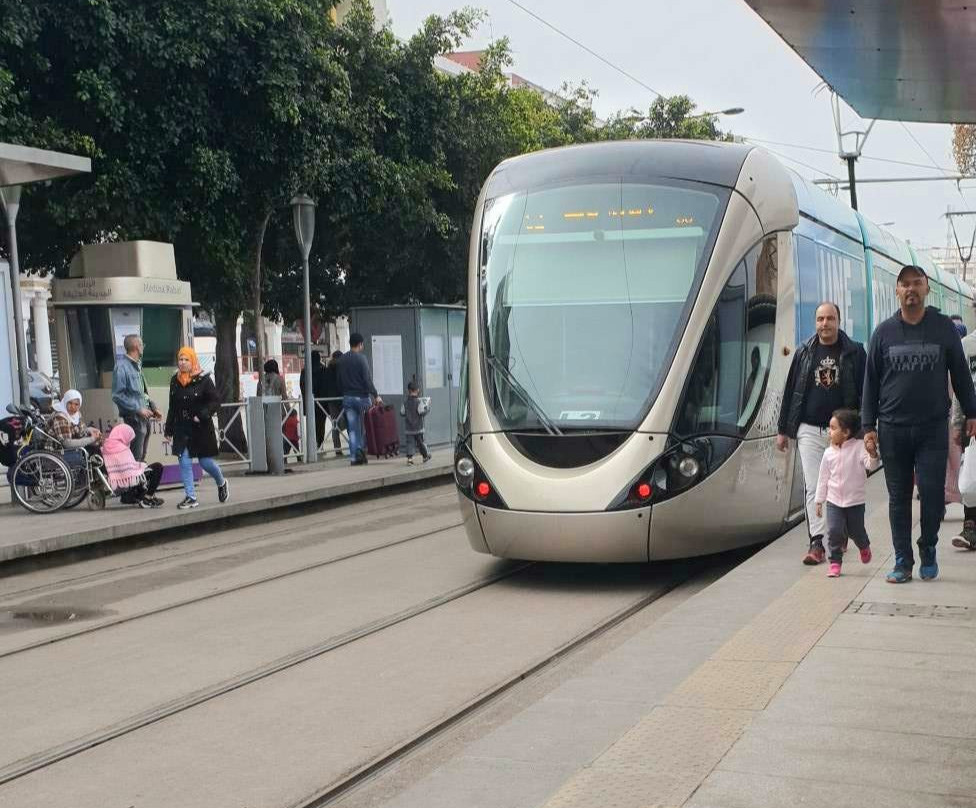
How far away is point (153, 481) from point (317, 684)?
8186mm

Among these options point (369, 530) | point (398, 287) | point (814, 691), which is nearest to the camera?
point (814, 691)

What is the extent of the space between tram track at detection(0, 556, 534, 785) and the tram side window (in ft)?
6.50

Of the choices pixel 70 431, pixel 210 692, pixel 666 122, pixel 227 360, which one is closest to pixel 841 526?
pixel 210 692

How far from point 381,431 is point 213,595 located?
36.1 ft

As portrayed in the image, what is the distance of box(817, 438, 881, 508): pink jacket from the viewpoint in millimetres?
8555

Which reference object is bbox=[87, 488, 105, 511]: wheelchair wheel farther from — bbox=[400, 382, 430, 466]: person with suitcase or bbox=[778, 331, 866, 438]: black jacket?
bbox=[778, 331, 866, 438]: black jacket

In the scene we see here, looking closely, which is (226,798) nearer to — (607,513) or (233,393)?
(607,513)

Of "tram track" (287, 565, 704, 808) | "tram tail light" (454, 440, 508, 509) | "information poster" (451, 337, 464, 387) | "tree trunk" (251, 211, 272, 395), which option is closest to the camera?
"tram track" (287, 565, 704, 808)

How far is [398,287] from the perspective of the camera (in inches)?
1253

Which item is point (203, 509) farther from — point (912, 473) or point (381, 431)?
point (912, 473)

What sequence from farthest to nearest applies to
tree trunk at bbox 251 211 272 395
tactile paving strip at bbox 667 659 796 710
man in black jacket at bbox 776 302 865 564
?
tree trunk at bbox 251 211 272 395 → man in black jacket at bbox 776 302 865 564 → tactile paving strip at bbox 667 659 796 710

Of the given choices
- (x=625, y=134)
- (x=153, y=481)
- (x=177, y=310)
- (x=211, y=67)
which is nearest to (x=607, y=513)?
(x=153, y=481)

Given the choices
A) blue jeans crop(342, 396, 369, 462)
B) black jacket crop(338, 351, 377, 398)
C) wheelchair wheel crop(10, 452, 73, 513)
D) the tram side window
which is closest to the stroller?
wheelchair wheel crop(10, 452, 73, 513)

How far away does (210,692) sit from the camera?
6.75m
